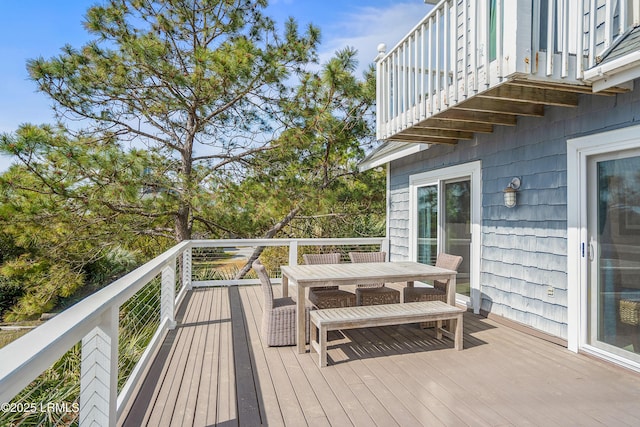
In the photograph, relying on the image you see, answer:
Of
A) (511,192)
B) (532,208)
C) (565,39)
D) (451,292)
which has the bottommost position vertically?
(451,292)

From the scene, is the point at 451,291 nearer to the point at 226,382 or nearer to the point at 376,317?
the point at 376,317

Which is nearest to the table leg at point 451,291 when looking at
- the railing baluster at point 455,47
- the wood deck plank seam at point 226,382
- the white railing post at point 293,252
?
the railing baluster at point 455,47

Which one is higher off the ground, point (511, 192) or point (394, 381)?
point (511, 192)

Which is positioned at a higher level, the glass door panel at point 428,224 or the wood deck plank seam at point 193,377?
the glass door panel at point 428,224

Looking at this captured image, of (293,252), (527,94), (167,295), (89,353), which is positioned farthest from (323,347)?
(293,252)

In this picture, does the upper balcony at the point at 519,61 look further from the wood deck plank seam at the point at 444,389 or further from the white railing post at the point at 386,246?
the white railing post at the point at 386,246

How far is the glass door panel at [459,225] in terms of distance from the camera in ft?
17.0

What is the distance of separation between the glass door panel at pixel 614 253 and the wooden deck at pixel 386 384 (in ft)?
1.01

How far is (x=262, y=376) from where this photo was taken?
3.13m

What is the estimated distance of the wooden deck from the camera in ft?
8.11

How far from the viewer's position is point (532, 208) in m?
4.08

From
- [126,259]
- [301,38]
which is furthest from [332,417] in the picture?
[126,259]

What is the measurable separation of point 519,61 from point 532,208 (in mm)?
1835

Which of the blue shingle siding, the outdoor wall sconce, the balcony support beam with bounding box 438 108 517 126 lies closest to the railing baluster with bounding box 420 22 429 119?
the balcony support beam with bounding box 438 108 517 126
